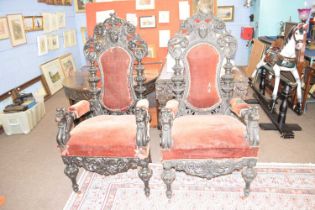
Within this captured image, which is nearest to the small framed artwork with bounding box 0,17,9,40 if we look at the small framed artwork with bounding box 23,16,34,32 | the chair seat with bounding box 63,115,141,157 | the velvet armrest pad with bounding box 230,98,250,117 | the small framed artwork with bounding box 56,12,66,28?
the small framed artwork with bounding box 23,16,34,32

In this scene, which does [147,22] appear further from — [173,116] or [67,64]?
[67,64]

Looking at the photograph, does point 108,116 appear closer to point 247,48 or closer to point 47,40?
point 47,40

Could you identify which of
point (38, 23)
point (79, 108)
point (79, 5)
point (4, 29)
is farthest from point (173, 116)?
point (79, 5)

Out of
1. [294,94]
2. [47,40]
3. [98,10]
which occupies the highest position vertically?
[98,10]

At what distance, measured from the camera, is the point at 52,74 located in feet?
18.3

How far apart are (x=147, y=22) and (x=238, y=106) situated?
232 centimetres

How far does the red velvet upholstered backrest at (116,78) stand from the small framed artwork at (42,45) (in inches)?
132

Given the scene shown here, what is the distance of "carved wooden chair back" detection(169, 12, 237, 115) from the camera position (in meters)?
2.32

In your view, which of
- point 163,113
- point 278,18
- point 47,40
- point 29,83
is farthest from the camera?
point 278,18

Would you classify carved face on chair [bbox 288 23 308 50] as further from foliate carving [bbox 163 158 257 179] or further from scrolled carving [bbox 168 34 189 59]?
foliate carving [bbox 163 158 257 179]

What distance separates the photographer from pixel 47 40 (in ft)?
18.1

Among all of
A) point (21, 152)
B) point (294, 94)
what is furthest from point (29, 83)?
point (294, 94)

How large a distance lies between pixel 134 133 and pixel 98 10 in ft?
8.56

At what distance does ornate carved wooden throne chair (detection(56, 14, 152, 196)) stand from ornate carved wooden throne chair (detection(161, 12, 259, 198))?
0.25 metres
